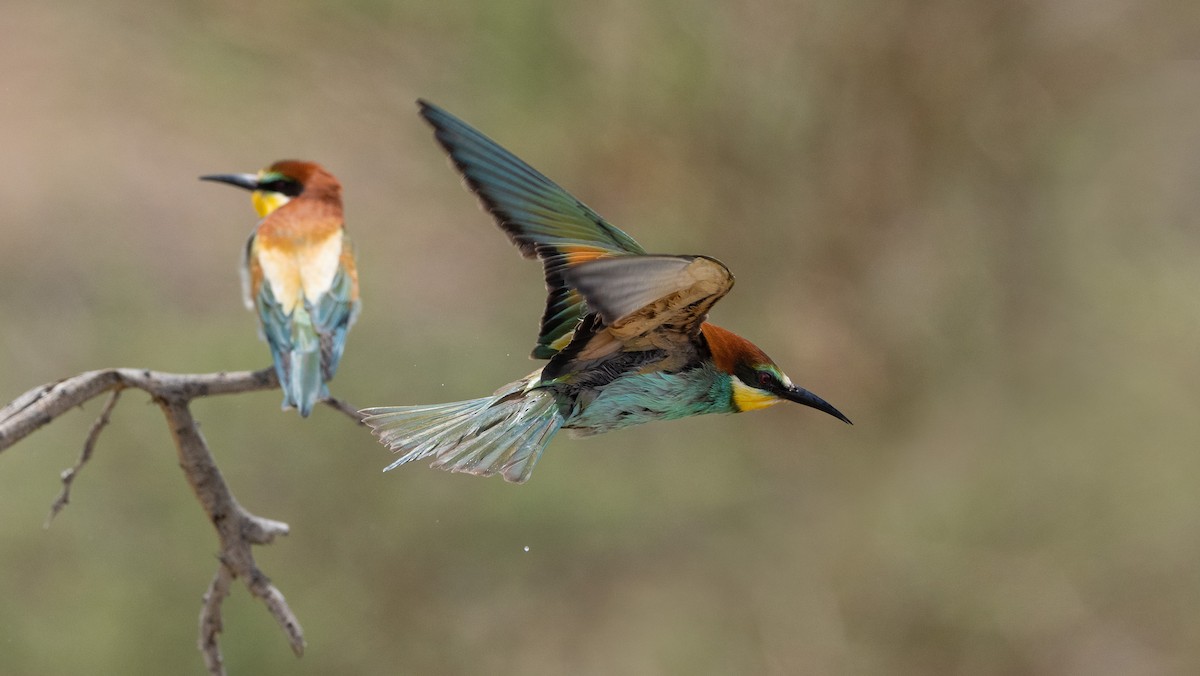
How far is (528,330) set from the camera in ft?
12.6

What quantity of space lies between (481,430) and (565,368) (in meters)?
0.12

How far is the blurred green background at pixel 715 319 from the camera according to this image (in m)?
3.34

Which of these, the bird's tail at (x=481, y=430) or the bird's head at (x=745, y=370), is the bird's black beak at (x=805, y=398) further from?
the bird's tail at (x=481, y=430)

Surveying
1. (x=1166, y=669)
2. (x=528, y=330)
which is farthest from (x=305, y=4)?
(x=1166, y=669)

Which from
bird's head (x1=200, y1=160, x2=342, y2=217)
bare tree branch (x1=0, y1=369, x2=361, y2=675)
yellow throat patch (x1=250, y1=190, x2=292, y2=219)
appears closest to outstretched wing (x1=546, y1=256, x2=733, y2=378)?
bare tree branch (x1=0, y1=369, x2=361, y2=675)

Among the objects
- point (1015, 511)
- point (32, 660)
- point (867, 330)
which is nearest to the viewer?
point (32, 660)

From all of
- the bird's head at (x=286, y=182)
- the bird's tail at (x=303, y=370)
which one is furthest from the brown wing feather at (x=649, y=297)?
the bird's head at (x=286, y=182)

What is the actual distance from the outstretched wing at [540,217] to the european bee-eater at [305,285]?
2.09ft

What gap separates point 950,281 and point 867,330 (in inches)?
11.1

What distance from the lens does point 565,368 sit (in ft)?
A: 4.35

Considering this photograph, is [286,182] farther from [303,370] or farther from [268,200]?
[303,370]

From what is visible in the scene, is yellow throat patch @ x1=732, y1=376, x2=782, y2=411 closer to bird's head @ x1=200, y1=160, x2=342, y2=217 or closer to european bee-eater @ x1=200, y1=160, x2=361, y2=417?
european bee-eater @ x1=200, y1=160, x2=361, y2=417

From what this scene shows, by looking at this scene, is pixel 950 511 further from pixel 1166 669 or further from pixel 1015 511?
pixel 1166 669

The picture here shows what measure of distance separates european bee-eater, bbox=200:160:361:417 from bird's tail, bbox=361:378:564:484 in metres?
0.56
